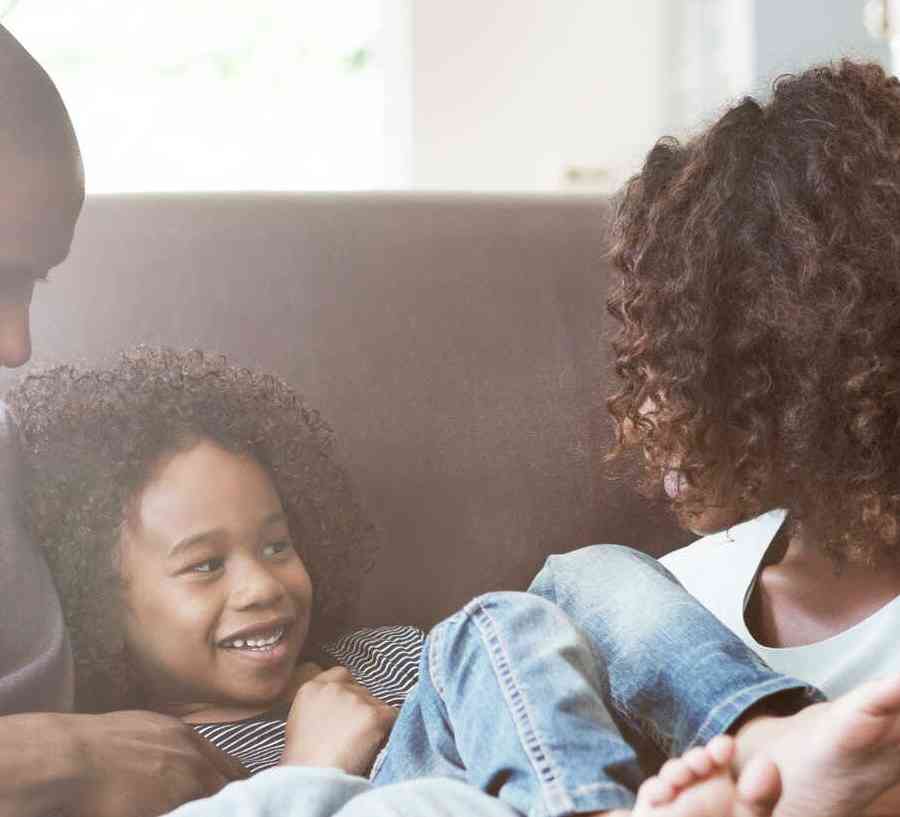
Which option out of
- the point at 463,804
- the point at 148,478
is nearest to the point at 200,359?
the point at 148,478

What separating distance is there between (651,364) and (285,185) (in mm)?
1416

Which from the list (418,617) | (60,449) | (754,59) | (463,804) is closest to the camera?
(463,804)

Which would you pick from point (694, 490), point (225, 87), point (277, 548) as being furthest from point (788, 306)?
point (225, 87)

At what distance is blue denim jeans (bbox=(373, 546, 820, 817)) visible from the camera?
685 millimetres

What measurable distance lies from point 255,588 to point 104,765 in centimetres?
15

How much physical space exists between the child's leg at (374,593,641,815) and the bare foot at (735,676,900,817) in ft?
0.27

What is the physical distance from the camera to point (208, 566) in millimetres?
845

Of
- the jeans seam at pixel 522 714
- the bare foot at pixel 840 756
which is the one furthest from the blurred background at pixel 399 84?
the bare foot at pixel 840 756

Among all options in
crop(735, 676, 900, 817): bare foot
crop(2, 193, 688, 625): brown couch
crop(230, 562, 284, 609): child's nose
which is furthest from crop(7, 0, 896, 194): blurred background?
crop(735, 676, 900, 817): bare foot

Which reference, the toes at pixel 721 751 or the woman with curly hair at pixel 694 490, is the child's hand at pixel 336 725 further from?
→ the toes at pixel 721 751

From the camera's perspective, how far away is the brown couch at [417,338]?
0.92 m

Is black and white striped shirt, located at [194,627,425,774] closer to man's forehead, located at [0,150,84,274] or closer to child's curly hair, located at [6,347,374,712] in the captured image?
child's curly hair, located at [6,347,374,712]

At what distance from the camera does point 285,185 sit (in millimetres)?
2203

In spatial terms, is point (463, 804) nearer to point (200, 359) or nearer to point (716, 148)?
point (200, 359)
